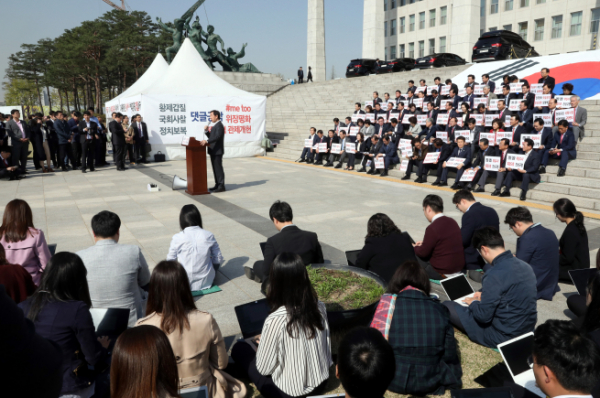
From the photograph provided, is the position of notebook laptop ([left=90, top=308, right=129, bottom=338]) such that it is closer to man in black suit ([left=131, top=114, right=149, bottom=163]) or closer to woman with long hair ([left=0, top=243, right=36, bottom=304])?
woman with long hair ([left=0, top=243, right=36, bottom=304])

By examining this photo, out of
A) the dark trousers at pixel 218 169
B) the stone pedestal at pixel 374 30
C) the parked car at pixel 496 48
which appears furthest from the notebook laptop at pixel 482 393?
the stone pedestal at pixel 374 30

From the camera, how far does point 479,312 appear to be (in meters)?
3.65

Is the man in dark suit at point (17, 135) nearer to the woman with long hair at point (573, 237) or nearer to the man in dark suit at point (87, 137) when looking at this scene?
the man in dark suit at point (87, 137)

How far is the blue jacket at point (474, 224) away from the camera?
5.36 metres

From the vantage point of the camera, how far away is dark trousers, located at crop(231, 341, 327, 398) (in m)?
2.91

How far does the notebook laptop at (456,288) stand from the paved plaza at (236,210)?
83 centimetres

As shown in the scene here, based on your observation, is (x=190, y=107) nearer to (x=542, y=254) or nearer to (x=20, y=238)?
(x=20, y=238)

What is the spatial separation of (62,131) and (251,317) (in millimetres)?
13055

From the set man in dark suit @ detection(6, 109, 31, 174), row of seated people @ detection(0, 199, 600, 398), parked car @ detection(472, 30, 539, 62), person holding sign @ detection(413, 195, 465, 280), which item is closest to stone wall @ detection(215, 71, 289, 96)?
parked car @ detection(472, 30, 539, 62)

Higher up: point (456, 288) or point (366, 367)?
point (366, 367)

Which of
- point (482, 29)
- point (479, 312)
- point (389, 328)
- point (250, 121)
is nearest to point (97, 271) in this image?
point (389, 328)

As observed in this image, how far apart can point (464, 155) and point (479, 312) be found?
8793mm

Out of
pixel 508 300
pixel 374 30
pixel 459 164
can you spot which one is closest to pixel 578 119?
pixel 459 164

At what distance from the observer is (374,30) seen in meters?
42.3
